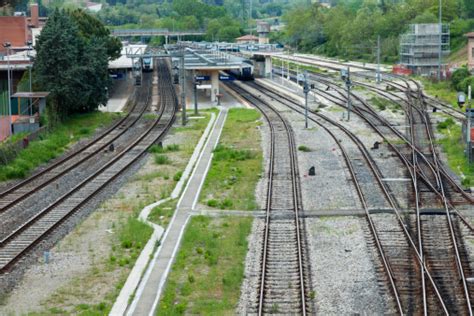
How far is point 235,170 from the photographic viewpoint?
103ft

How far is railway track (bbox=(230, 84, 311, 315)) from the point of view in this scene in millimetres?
A: 15898

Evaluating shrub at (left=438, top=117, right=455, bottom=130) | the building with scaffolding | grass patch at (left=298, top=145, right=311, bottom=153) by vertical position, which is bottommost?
grass patch at (left=298, top=145, right=311, bottom=153)

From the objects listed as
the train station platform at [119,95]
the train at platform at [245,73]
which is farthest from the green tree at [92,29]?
the train at platform at [245,73]

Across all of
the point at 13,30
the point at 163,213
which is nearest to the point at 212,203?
the point at 163,213

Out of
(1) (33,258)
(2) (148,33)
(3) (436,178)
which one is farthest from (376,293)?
(2) (148,33)

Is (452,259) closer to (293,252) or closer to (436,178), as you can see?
(293,252)

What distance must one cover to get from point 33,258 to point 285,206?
26.5ft

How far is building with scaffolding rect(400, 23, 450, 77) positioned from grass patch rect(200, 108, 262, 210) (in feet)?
109

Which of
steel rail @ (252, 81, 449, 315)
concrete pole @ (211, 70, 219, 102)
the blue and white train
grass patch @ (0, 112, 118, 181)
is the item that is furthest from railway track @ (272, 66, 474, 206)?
the blue and white train

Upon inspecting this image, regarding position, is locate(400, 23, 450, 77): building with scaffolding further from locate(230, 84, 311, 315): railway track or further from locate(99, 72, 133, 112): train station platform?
locate(230, 84, 311, 315): railway track

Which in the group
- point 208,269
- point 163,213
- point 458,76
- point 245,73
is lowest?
point 208,269

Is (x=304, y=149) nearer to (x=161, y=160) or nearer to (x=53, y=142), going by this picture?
(x=161, y=160)

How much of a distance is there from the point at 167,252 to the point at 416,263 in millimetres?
5565

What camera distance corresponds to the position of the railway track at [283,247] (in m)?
15.9
